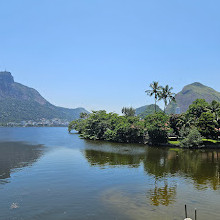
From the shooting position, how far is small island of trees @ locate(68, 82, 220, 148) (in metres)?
78.1

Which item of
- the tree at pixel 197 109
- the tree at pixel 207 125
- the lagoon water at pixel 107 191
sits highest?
the tree at pixel 197 109

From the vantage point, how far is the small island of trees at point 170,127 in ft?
256

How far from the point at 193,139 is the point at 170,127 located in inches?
666

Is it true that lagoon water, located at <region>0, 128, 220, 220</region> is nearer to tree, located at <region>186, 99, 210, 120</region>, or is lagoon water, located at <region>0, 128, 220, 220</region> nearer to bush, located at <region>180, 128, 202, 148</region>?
bush, located at <region>180, 128, 202, 148</region>

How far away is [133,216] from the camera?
68.0 ft

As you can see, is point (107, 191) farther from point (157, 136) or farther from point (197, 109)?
point (197, 109)

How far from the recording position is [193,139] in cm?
7400

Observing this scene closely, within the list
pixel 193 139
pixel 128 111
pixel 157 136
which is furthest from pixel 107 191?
pixel 128 111

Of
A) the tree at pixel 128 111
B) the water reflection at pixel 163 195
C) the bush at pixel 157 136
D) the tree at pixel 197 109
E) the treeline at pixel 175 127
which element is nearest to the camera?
the water reflection at pixel 163 195

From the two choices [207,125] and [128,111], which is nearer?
[207,125]

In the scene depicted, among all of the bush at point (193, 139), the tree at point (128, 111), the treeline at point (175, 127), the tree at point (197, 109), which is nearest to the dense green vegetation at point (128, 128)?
the treeline at point (175, 127)

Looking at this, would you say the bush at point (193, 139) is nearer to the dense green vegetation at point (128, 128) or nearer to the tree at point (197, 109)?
the dense green vegetation at point (128, 128)

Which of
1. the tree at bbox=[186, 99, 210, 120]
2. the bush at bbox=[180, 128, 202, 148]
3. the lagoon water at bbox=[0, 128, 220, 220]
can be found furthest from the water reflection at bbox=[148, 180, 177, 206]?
the tree at bbox=[186, 99, 210, 120]

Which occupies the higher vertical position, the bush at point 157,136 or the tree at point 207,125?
the tree at point 207,125
